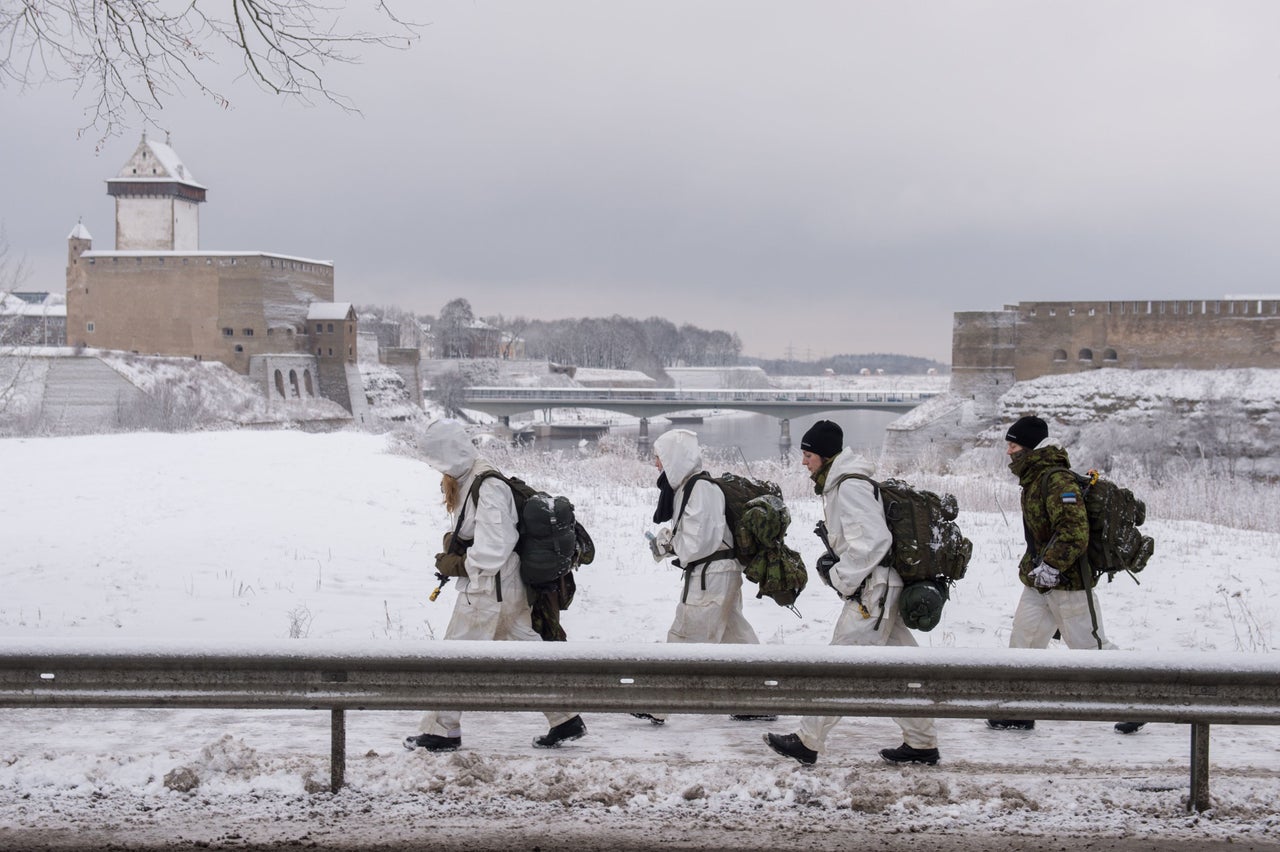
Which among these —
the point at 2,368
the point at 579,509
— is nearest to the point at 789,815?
the point at 579,509

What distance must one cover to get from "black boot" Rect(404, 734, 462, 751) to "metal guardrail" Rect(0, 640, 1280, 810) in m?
0.77

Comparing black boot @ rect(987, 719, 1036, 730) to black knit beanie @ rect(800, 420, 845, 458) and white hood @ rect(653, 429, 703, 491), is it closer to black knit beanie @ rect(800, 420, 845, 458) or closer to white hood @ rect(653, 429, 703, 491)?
black knit beanie @ rect(800, 420, 845, 458)

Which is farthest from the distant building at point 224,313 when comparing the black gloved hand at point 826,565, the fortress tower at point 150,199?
the black gloved hand at point 826,565

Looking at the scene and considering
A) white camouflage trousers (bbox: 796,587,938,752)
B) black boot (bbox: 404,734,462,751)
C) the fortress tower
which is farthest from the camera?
the fortress tower

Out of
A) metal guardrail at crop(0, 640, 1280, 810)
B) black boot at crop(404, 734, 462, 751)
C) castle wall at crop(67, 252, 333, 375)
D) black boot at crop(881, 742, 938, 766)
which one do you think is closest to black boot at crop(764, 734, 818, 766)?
black boot at crop(881, 742, 938, 766)

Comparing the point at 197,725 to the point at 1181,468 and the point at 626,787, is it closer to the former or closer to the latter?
the point at 626,787

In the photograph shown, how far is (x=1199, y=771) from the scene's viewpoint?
3.80 metres

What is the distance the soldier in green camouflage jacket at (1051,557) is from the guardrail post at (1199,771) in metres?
1.08

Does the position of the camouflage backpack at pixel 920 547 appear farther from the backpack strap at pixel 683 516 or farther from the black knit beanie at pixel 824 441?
the backpack strap at pixel 683 516

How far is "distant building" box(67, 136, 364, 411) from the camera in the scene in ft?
213

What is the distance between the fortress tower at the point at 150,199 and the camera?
70.6m

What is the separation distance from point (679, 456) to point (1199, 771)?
2436mm

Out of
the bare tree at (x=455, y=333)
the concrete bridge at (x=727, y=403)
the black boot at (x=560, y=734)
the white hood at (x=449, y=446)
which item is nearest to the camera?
the black boot at (x=560, y=734)

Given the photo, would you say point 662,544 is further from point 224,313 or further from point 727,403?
point 224,313
